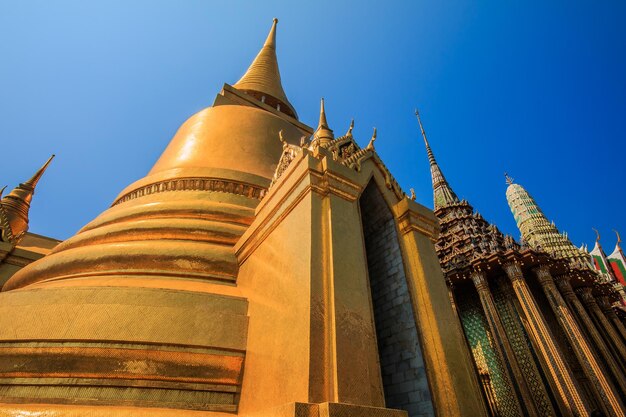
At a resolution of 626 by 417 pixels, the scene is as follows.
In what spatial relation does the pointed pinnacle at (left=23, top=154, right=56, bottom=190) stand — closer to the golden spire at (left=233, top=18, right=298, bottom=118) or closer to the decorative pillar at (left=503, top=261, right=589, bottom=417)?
the golden spire at (left=233, top=18, right=298, bottom=118)

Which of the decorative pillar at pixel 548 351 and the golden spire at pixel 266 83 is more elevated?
the golden spire at pixel 266 83

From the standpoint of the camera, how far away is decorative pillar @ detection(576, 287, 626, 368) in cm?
1145

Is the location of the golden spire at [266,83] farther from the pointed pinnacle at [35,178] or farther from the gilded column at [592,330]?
the gilded column at [592,330]

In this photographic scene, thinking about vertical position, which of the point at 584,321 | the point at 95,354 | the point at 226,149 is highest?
the point at 226,149

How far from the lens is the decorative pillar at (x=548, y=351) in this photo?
8.37m

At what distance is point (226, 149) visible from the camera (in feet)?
24.7

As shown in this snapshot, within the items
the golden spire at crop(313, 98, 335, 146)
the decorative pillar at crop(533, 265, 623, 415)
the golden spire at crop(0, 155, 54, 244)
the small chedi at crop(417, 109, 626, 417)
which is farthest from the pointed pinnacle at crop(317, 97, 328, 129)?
the golden spire at crop(0, 155, 54, 244)

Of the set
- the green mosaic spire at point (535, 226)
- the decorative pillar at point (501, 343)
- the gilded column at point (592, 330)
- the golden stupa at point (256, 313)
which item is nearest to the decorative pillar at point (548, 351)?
the decorative pillar at point (501, 343)

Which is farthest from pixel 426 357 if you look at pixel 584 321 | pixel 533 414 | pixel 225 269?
pixel 584 321

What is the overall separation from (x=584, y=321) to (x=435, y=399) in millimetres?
10871

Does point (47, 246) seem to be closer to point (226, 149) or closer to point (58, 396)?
point (226, 149)

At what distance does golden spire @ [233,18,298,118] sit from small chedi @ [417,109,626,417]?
7916 millimetres

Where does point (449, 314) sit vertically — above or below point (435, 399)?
above

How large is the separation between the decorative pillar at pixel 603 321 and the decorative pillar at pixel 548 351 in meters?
3.32
